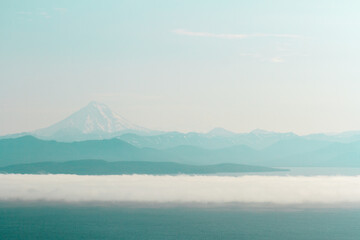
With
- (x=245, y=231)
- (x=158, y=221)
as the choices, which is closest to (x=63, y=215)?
(x=158, y=221)

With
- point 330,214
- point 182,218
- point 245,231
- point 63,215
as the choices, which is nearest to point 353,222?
point 330,214

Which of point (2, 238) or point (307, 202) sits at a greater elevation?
point (307, 202)

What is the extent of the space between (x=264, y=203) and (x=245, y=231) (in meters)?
72.8

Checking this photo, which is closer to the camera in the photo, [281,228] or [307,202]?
[281,228]

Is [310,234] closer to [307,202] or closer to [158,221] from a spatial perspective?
[158,221]

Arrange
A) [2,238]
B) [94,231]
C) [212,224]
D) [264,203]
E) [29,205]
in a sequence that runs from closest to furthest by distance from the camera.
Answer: [2,238]
[94,231]
[212,224]
[29,205]
[264,203]

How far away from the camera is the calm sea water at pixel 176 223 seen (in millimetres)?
115125

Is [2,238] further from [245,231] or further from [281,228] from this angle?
[281,228]

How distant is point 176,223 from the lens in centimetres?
13138

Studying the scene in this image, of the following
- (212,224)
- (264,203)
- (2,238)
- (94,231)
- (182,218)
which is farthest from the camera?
(264,203)

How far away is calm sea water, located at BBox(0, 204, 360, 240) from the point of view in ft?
378

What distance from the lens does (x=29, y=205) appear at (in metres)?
179

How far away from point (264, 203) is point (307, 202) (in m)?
15.3

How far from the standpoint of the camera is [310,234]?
11594 cm
